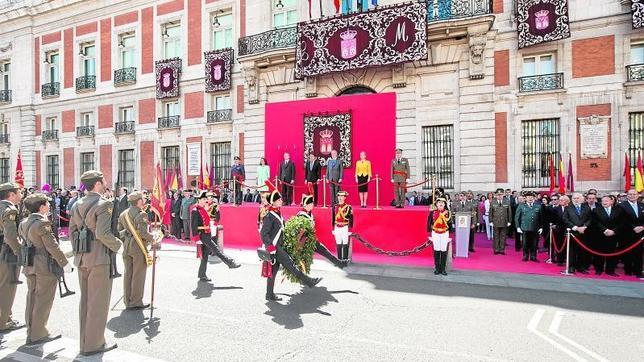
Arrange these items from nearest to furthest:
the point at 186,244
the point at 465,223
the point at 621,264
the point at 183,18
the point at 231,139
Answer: the point at 621,264
the point at 465,223
the point at 186,244
the point at 231,139
the point at 183,18

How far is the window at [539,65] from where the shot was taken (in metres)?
15.5

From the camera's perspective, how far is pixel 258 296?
24.6 ft

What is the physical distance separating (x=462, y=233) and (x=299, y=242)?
5.83 m

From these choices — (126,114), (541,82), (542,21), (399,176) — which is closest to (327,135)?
(399,176)

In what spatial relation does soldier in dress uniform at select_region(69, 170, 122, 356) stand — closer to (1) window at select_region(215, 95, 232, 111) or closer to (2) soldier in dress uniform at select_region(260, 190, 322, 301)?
(2) soldier in dress uniform at select_region(260, 190, 322, 301)

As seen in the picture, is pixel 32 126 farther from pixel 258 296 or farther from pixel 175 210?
pixel 258 296

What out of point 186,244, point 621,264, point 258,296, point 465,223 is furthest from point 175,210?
point 621,264

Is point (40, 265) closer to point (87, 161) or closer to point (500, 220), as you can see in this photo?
point (500, 220)

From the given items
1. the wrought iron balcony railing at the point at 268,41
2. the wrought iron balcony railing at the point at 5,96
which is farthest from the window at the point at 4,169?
the wrought iron balcony railing at the point at 268,41

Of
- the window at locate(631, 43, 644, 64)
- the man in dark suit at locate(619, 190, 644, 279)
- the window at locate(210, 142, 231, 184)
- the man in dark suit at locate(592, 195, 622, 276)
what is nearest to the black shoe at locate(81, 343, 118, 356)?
the man in dark suit at locate(592, 195, 622, 276)

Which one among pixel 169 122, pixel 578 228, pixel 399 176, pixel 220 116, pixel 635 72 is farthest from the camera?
pixel 169 122

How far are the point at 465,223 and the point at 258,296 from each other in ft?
21.2

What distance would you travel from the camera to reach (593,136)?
14602 millimetres

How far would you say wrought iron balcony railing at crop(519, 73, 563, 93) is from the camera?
15.1m
